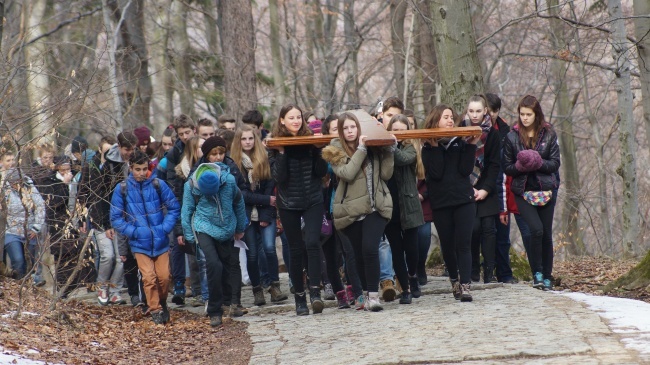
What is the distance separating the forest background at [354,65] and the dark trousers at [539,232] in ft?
3.34

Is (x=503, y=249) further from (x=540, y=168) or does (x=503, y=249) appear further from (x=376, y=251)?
(x=376, y=251)

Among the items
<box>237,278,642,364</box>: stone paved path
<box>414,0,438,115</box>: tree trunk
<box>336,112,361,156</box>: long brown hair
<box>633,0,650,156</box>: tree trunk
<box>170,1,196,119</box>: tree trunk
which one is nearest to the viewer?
<box>237,278,642,364</box>: stone paved path

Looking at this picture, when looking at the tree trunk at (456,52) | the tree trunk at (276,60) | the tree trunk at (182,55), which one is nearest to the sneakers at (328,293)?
the tree trunk at (456,52)

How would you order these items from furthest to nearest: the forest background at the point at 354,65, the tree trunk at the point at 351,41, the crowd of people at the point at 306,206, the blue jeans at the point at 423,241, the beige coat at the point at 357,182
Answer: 1. the tree trunk at the point at 351,41
2. the forest background at the point at 354,65
3. the blue jeans at the point at 423,241
4. the crowd of people at the point at 306,206
5. the beige coat at the point at 357,182

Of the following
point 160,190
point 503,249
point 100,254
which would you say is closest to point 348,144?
point 160,190

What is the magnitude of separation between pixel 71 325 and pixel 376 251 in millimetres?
3222

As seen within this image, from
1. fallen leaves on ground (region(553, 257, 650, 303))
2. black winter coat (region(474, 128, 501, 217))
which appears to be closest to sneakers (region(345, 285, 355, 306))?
black winter coat (region(474, 128, 501, 217))

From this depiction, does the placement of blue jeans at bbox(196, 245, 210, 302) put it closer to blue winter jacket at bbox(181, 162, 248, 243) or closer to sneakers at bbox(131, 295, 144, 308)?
blue winter jacket at bbox(181, 162, 248, 243)

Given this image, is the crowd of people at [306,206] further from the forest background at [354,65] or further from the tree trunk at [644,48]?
the tree trunk at [644,48]

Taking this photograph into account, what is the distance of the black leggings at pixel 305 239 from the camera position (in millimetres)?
10109

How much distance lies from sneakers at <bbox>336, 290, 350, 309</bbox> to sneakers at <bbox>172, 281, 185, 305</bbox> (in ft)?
8.49

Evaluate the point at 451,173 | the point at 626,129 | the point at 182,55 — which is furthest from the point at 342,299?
the point at 182,55

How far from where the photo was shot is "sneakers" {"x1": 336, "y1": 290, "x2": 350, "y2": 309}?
34.2 feet

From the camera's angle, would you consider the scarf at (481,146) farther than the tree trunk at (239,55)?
No
